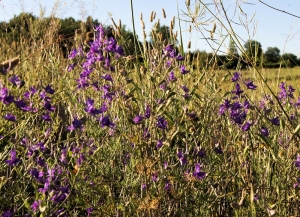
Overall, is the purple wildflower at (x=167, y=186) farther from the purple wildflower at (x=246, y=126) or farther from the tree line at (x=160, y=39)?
the tree line at (x=160, y=39)

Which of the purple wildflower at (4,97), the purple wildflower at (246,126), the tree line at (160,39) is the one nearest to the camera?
the purple wildflower at (4,97)

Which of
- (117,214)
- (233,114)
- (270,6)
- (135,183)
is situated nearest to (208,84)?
(233,114)

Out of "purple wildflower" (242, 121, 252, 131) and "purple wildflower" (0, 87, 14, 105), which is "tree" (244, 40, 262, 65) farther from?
"purple wildflower" (0, 87, 14, 105)

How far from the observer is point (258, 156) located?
1.71 metres

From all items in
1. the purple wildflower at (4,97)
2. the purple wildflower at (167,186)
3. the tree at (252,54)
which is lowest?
the purple wildflower at (167,186)

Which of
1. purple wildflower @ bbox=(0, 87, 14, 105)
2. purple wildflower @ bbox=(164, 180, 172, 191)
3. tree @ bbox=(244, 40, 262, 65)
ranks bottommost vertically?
purple wildflower @ bbox=(164, 180, 172, 191)

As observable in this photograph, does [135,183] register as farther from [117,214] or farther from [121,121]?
[121,121]

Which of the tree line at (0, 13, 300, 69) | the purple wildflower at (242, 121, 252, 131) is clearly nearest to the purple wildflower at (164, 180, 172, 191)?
the purple wildflower at (242, 121, 252, 131)

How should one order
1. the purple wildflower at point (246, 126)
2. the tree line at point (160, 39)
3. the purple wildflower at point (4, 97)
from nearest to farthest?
the purple wildflower at point (4, 97) < the purple wildflower at point (246, 126) < the tree line at point (160, 39)

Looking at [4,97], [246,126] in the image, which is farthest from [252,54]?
[4,97]

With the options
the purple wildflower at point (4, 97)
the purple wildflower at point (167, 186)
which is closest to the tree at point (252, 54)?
the purple wildflower at point (167, 186)

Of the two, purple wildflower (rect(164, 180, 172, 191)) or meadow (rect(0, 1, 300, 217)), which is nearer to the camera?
meadow (rect(0, 1, 300, 217))

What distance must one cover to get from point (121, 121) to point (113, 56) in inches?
9.9

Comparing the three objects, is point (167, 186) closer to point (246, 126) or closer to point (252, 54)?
point (246, 126)
